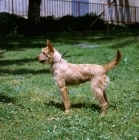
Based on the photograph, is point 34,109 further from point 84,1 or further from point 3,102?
point 84,1

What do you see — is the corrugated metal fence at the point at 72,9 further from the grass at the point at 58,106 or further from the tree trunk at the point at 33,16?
the grass at the point at 58,106

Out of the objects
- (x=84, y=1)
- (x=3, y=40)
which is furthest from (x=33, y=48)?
(x=84, y=1)

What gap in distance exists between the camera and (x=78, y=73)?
7801 mm

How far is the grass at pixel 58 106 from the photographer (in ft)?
21.2

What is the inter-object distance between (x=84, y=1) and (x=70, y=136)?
96.2 ft

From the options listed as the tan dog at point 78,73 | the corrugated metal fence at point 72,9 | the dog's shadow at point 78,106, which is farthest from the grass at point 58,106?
the corrugated metal fence at point 72,9

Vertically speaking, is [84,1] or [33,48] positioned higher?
[84,1]

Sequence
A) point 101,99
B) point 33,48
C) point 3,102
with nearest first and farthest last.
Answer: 1. point 101,99
2. point 3,102
3. point 33,48

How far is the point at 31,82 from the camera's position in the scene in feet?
36.2

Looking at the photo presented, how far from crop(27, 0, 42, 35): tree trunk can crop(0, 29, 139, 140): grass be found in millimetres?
9590

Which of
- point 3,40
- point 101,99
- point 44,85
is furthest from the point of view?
point 3,40

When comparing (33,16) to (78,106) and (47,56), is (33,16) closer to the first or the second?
(78,106)

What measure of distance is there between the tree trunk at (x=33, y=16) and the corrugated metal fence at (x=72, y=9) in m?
6.40

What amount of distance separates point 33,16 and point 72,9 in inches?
358
